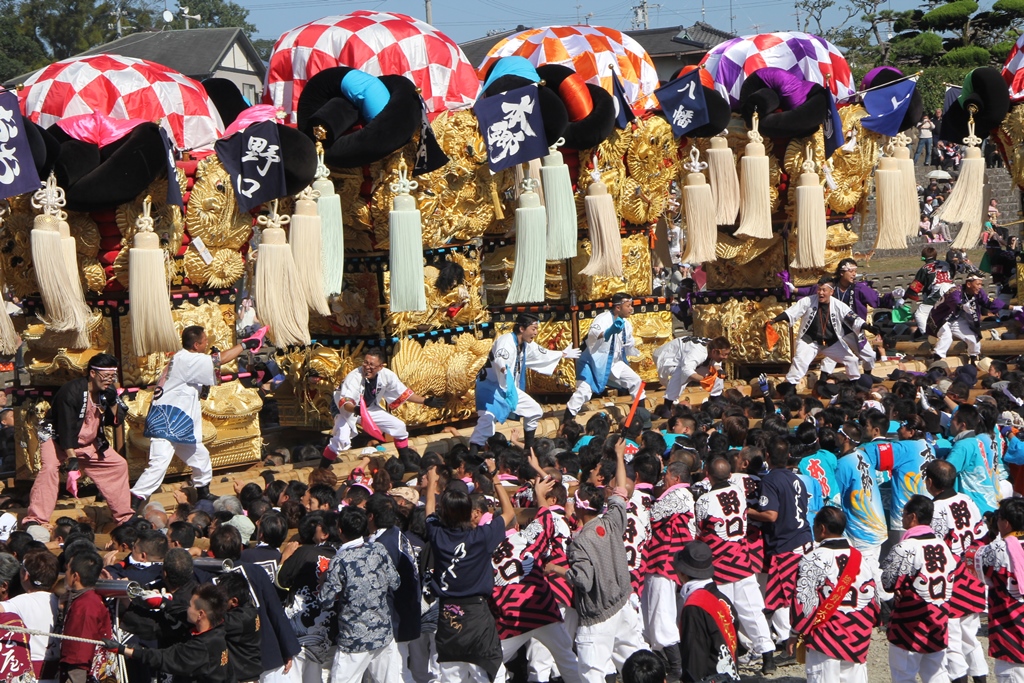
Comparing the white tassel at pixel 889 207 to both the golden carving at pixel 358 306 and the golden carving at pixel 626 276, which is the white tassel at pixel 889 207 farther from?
the golden carving at pixel 358 306

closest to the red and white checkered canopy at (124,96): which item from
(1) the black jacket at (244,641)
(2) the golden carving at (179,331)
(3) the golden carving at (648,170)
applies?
(2) the golden carving at (179,331)

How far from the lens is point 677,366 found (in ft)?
45.5

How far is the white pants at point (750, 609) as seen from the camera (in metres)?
8.84

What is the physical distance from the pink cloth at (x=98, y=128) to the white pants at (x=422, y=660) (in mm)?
4871

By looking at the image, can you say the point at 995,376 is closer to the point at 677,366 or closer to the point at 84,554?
the point at 677,366

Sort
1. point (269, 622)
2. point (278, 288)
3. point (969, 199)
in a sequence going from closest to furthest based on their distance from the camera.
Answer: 1. point (269, 622)
2. point (278, 288)
3. point (969, 199)

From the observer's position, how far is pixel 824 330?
1409 cm

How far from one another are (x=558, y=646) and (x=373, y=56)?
6841 millimetres

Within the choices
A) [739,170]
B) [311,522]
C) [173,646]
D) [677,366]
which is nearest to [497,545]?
[311,522]

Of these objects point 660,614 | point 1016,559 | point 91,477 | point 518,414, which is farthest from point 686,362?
point 1016,559

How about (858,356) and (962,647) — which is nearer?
(962,647)

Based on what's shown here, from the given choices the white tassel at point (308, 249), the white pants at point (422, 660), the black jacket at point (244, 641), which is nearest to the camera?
the black jacket at point (244, 641)

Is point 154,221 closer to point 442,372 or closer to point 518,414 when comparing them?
point 442,372

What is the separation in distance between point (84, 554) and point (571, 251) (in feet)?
21.9
